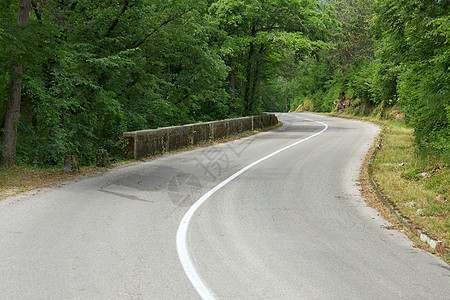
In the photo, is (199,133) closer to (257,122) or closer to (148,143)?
(148,143)

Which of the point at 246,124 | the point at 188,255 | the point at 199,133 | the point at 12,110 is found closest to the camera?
the point at 188,255

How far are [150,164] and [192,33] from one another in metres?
10.5

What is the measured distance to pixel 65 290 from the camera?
4738 millimetres

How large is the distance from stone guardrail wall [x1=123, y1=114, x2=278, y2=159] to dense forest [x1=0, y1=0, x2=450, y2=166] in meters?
1.24

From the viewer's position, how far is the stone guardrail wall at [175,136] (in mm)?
15273

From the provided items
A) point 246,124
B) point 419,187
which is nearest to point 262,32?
point 246,124

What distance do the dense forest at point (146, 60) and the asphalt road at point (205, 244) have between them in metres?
4.35

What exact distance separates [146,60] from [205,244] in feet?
53.0

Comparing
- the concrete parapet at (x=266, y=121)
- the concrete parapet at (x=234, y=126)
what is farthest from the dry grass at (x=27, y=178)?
the concrete parapet at (x=266, y=121)

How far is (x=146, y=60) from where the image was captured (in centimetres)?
2091

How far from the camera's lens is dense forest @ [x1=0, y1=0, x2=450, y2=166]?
494 inches

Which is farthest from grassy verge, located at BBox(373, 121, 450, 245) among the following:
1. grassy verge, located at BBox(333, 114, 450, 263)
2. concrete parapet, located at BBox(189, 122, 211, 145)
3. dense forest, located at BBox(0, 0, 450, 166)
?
concrete parapet, located at BBox(189, 122, 211, 145)

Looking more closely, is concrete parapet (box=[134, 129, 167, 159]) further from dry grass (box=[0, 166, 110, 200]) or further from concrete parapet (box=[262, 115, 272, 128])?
concrete parapet (box=[262, 115, 272, 128])

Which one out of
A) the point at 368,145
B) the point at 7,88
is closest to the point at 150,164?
the point at 7,88
